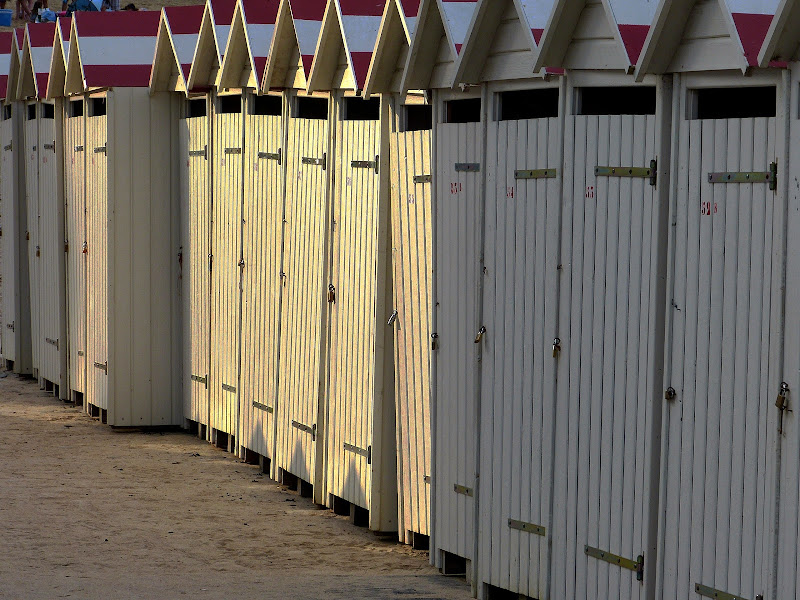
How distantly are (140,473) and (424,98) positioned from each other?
3978mm

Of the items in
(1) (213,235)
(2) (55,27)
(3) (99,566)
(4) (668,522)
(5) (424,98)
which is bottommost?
(3) (99,566)

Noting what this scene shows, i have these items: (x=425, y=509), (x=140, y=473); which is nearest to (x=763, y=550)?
(x=425, y=509)

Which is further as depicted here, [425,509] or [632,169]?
[425,509]

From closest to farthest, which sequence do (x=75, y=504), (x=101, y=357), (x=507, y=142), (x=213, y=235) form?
(x=507, y=142) → (x=75, y=504) → (x=213, y=235) → (x=101, y=357)

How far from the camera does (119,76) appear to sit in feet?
38.7

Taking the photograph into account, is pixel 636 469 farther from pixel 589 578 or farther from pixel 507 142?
pixel 507 142

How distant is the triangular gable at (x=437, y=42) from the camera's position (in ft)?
23.7

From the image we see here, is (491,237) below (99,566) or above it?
above

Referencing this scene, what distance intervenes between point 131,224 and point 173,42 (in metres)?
1.56

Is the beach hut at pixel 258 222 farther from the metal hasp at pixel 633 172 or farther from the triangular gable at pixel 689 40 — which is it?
the triangular gable at pixel 689 40

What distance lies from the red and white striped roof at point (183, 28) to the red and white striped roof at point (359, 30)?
2.97m

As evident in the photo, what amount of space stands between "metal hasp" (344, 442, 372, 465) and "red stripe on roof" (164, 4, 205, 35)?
4445 millimetres

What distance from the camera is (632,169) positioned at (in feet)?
19.4

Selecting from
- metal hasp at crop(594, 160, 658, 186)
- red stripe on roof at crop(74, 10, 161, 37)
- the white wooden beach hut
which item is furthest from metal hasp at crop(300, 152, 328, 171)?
the white wooden beach hut
